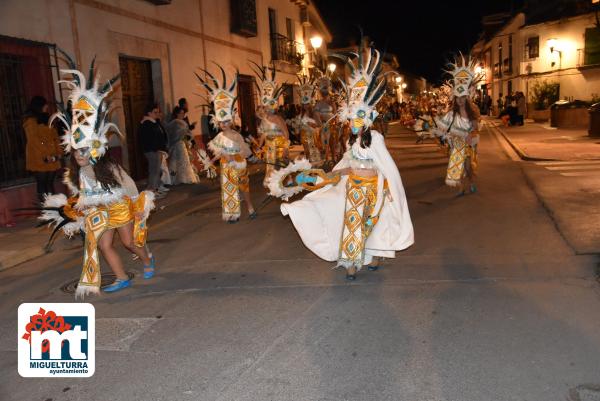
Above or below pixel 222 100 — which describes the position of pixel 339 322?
below

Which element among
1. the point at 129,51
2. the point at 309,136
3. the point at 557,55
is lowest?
the point at 309,136

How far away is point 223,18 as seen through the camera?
1938 centimetres

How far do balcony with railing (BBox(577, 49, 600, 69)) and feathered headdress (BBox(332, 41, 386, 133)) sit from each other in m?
30.8

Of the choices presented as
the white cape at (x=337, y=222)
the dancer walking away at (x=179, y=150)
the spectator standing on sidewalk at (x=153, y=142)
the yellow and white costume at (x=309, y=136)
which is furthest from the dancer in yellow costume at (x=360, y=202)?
the yellow and white costume at (x=309, y=136)

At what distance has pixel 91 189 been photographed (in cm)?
555

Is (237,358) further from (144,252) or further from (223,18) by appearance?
(223,18)

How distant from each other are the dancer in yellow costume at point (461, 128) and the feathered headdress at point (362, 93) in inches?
183

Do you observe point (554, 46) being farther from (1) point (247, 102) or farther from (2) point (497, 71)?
(1) point (247, 102)

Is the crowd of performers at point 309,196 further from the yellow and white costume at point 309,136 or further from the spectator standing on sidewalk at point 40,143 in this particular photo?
the yellow and white costume at point 309,136

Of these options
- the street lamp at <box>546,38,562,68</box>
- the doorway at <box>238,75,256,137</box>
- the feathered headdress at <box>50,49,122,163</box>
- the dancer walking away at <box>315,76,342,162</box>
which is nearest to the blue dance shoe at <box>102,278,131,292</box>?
the feathered headdress at <box>50,49,122,163</box>

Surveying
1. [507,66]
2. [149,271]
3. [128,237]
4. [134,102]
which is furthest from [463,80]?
[507,66]

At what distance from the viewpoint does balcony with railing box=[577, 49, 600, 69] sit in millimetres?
31219

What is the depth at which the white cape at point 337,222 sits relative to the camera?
5.82 metres

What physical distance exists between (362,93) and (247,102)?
16.7 m
